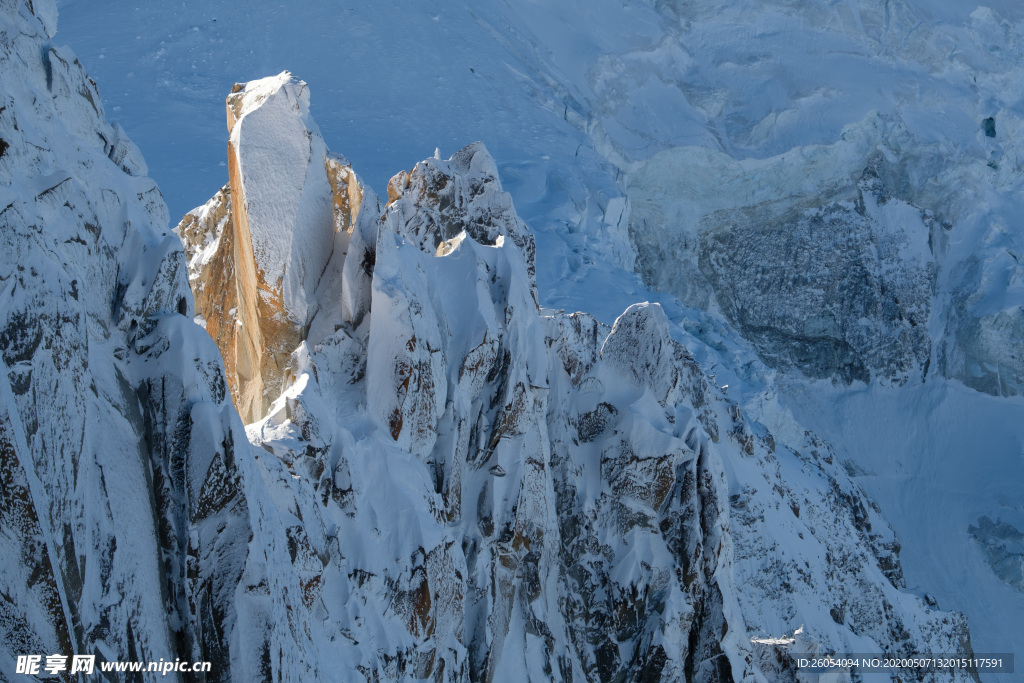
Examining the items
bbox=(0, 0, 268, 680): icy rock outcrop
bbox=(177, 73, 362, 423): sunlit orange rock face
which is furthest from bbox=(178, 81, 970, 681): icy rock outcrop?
bbox=(0, 0, 268, 680): icy rock outcrop

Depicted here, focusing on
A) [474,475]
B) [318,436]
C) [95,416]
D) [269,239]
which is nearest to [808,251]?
[474,475]

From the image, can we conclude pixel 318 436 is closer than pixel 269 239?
Yes

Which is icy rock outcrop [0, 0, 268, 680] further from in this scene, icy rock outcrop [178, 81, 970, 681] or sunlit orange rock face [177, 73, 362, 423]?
sunlit orange rock face [177, 73, 362, 423]

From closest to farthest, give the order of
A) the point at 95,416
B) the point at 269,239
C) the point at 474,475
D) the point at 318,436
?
the point at 95,416, the point at 318,436, the point at 269,239, the point at 474,475

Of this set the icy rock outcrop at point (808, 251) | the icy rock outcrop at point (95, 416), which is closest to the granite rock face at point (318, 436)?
the icy rock outcrop at point (95, 416)

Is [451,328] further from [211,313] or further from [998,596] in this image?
[998,596]

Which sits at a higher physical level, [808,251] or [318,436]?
[808,251]

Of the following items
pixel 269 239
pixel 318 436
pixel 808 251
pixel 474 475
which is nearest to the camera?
pixel 318 436

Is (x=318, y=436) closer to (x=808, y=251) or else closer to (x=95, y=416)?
(x=95, y=416)
